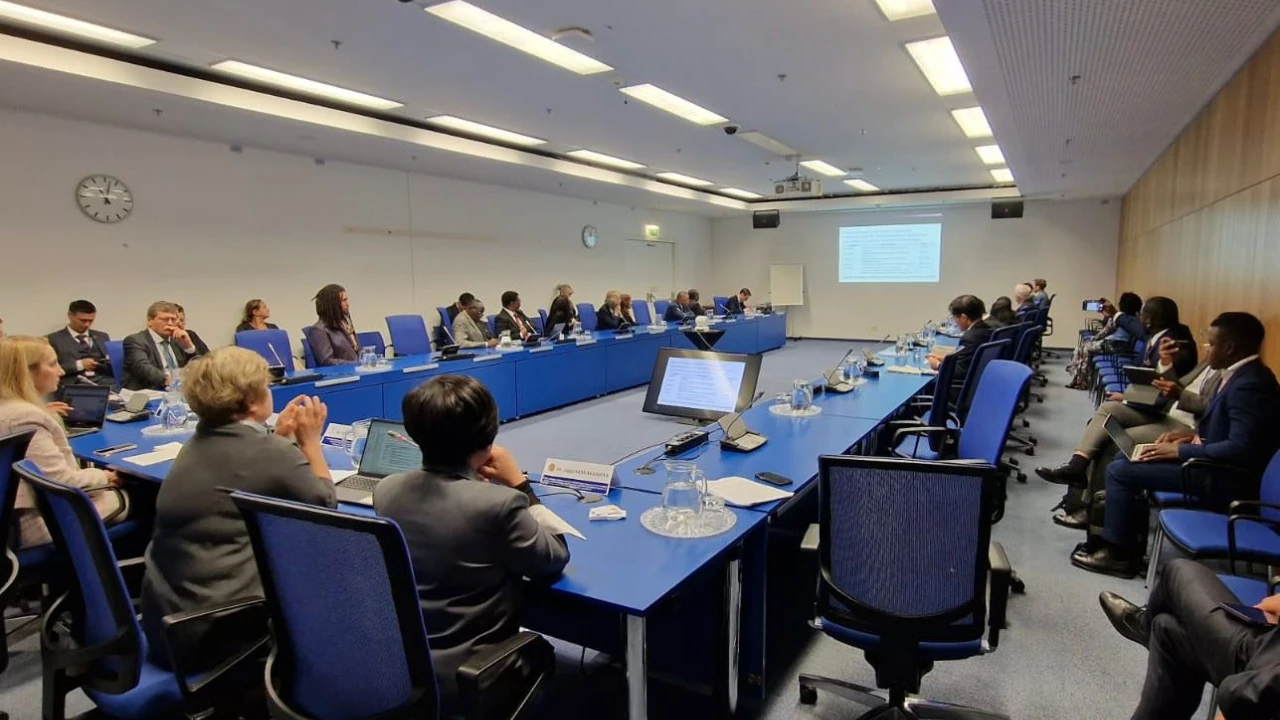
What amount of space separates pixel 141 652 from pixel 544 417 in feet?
16.0

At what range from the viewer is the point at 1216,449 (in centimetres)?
258

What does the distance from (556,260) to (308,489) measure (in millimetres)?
8882

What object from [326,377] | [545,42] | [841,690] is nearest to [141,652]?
[841,690]

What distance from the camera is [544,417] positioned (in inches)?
249

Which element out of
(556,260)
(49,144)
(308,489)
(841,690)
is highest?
(49,144)

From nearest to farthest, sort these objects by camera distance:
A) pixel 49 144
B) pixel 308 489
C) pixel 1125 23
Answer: pixel 308 489 < pixel 1125 23 < pixel 49 144

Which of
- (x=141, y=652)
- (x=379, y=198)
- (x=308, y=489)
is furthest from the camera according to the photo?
(x=379, y=198)

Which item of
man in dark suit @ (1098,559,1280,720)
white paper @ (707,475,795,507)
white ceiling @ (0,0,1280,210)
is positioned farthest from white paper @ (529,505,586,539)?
white ceiling @ (0,0,1280,210)

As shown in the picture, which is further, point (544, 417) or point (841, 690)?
point (544, 417)

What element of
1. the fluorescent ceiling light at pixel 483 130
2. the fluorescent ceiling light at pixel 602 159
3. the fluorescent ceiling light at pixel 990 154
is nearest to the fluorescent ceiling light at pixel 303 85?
the fluorescent ceiling light at pixel 483 130

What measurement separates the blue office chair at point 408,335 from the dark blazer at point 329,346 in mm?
794

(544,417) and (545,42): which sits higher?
(545,42)

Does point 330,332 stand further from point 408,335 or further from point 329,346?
point 408,335

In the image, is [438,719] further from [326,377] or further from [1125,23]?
[1125,23]
